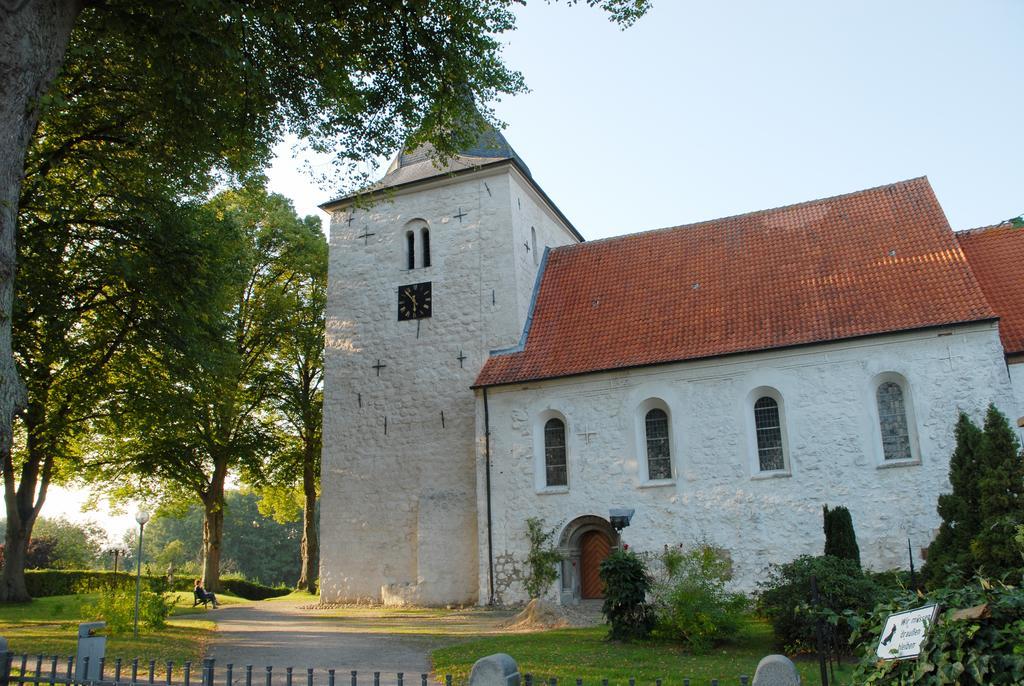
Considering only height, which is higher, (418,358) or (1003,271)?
(1003,271)

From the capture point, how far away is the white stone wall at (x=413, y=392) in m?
18.6

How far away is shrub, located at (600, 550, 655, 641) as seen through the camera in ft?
36.6

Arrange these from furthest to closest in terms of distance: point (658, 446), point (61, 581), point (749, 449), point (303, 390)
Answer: point (303, 390) < point (61, 581) < point (658, 446) < point (749, 449)

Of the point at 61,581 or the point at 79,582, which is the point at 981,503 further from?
the point at 61,581

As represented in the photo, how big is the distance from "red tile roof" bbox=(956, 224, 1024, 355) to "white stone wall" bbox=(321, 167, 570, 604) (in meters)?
10.2

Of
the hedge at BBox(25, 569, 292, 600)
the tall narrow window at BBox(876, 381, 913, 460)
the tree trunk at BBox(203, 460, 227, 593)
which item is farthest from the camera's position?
the hedge at BBox(25, 569, 292, 600)

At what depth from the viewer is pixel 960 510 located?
10852 mm

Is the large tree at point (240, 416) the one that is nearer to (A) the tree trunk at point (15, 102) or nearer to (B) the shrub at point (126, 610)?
(B) the shrub at point (126, 610)

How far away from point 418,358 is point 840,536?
1108 cm

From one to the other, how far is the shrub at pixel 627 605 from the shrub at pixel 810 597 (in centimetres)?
167

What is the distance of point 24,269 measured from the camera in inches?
511

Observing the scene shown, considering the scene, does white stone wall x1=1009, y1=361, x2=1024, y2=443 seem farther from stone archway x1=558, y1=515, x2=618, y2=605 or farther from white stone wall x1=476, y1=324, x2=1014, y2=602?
stone archway x1=558, y1=515, x2=618, y2=605

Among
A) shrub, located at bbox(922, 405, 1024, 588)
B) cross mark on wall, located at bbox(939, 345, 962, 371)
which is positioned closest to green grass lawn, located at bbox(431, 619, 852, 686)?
shrub, located at bbox(922, 405, 1024, 588)

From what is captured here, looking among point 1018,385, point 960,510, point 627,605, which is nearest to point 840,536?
point 960,510
